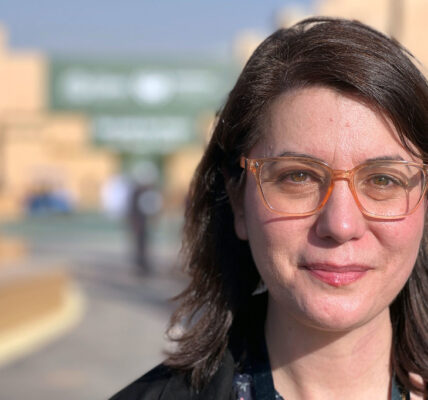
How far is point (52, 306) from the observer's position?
356 inches

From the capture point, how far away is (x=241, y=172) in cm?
169

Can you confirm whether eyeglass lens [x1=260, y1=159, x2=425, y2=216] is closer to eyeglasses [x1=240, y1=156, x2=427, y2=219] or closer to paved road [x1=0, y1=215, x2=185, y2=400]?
eyeglasses [x1=240, y1=156, x2=427, y2=219]

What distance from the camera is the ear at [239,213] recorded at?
1683 mm

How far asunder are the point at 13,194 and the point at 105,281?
15.8 metres

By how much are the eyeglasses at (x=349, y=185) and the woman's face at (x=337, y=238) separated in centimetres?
1

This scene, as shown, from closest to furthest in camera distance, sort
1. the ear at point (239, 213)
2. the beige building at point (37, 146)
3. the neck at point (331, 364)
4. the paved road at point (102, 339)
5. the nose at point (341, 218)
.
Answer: the nose at point (341, 218), the neck at point (331, 364), the ear at point (239, 213), the paved road at point (102, 339), the beige building at point (37, 146)

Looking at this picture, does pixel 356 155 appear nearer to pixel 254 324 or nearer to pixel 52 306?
pixel 254 324

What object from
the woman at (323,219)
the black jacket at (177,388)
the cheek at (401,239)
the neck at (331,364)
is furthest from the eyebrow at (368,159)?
the black jacket at (177,388)

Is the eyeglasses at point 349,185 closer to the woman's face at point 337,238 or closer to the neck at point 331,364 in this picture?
the woman's face at point 337,238

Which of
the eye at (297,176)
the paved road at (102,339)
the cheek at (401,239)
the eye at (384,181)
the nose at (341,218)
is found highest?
the eye at (297,176)

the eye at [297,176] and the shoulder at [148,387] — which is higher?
the eye at [297,176]

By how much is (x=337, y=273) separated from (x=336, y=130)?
0.87ft

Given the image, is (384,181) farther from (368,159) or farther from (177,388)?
(177,388)

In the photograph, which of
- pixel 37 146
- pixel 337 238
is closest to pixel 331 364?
pixel 337 238
